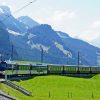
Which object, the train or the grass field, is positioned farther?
the train

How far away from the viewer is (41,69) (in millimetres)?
106312

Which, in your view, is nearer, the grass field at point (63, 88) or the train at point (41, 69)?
the grass field at point (63, 88)

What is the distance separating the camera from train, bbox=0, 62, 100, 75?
9450cm

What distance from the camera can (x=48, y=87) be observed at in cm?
7562

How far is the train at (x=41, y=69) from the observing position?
310 feet

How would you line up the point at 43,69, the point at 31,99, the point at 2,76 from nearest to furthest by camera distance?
the point at 31,99, the point at 2,76, the point at 43,69

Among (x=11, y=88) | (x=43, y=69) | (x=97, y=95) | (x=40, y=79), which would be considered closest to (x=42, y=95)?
(x=11, y=88)

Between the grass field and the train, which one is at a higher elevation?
the train

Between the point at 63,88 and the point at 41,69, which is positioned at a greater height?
the point at 41,69

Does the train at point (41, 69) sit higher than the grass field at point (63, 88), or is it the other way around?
the train at point (41, 69)

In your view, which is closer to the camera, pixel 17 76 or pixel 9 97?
pixel 9 97

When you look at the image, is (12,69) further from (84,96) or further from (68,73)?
(84,96)

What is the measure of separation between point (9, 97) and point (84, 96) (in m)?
18.0

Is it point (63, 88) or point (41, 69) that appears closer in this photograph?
point (63, 88)
